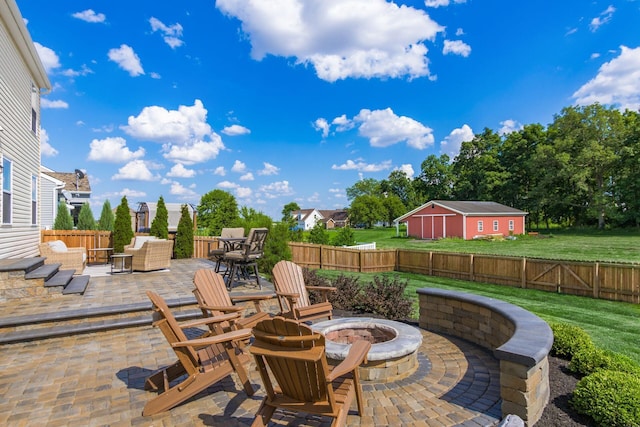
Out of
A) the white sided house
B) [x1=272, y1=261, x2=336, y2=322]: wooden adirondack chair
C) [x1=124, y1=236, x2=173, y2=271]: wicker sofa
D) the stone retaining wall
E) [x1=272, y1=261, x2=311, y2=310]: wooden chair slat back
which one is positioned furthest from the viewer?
[x1=124, y1=236, x2=173, y2=271]: wicker sofa

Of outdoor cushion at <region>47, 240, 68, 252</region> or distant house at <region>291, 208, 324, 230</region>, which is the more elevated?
distant house at <region>291, 208, 324, 230</region>

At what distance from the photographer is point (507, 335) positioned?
3.90m

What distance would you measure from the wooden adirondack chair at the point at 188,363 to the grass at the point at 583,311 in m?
5.68

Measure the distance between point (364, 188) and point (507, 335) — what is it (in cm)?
7990

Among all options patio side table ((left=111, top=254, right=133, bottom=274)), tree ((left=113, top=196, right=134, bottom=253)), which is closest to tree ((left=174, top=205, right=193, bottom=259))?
tree ((left=113, top=196, right=134, bottom=253))

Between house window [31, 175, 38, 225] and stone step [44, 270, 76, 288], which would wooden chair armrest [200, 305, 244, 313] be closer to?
stone step [44, 270, 76, 288]

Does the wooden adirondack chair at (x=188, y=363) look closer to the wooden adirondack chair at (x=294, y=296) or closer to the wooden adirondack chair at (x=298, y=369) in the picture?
the wooden adirondack chair at (x=298, y=369)

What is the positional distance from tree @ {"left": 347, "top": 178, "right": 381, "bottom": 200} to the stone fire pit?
248 feet

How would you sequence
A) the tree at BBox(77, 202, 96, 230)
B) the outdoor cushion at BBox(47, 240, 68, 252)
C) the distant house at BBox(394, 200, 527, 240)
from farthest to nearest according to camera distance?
the distant house at BBox(394, 200, 527, 240)
the tree at BBox(77, 202, 96, 230)
the outdoor cushion at BBox(47, 240, 68, 252)

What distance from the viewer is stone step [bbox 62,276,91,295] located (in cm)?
661

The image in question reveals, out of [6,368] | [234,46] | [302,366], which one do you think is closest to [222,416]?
[302,366]

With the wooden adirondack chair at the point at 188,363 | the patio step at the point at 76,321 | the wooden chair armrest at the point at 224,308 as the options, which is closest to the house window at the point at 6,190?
the patio step at the point at 76,321

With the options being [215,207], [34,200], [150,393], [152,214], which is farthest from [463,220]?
[215,207]

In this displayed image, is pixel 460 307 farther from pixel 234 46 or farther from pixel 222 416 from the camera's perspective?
pixel 234 46
